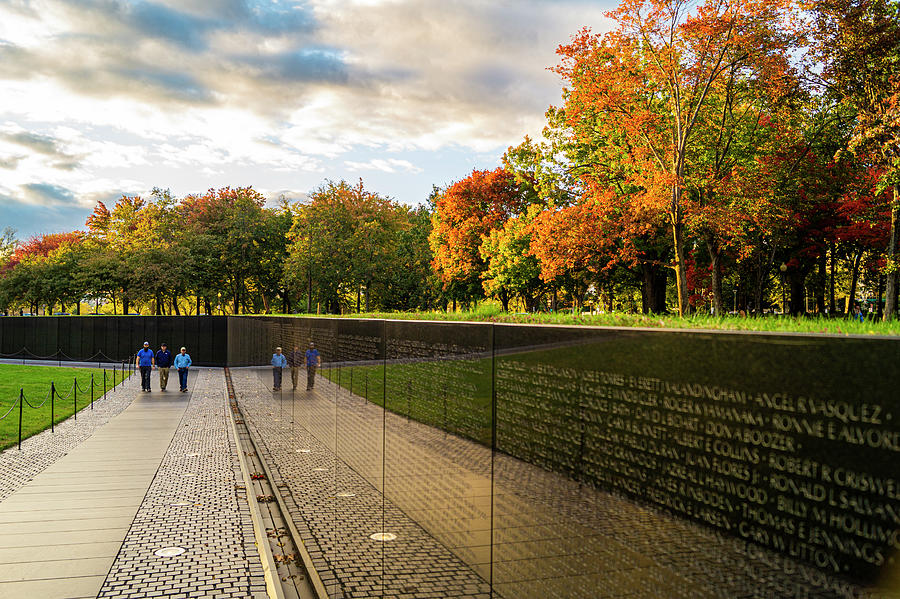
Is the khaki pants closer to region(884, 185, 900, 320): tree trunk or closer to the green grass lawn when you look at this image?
the green grass lawn

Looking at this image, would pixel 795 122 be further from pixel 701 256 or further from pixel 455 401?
pixel 455 401

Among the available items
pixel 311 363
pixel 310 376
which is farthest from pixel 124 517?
pixel 311 363

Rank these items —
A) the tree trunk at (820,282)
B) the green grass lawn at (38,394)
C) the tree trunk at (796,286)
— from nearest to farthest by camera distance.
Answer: the green grass lawn at (38,394)
the tree trunk at (796,286)
the tree trunk at (820,282)

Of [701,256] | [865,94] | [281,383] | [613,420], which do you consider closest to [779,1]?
[865,94]

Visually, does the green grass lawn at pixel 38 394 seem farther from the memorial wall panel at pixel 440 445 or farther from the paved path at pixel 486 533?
the memorial wall panel at pixel 440 445

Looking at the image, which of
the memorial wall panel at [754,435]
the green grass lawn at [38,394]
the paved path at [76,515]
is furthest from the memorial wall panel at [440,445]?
the green grass lawn at [38,394]

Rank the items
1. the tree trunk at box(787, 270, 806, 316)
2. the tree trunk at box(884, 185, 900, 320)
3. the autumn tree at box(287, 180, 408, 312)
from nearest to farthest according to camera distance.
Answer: the tree trunk at box(884, 185, 900, 320)
the tree trunk at box(787, 270, 806, 316)
the autumn tree at box(287, 180, 408, 312)

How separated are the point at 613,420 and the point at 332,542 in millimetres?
5548

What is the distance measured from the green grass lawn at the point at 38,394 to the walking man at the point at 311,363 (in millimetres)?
8274

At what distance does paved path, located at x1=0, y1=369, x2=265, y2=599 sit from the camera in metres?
6.98

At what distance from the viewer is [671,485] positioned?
8.86ft

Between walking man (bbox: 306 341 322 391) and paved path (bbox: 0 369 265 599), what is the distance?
224 cm

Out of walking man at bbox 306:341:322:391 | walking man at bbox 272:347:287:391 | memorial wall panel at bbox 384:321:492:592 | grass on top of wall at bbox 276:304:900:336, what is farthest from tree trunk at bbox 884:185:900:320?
memorial wall panel at bbox 384:321:492:592

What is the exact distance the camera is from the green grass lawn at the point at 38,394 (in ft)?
59.3
